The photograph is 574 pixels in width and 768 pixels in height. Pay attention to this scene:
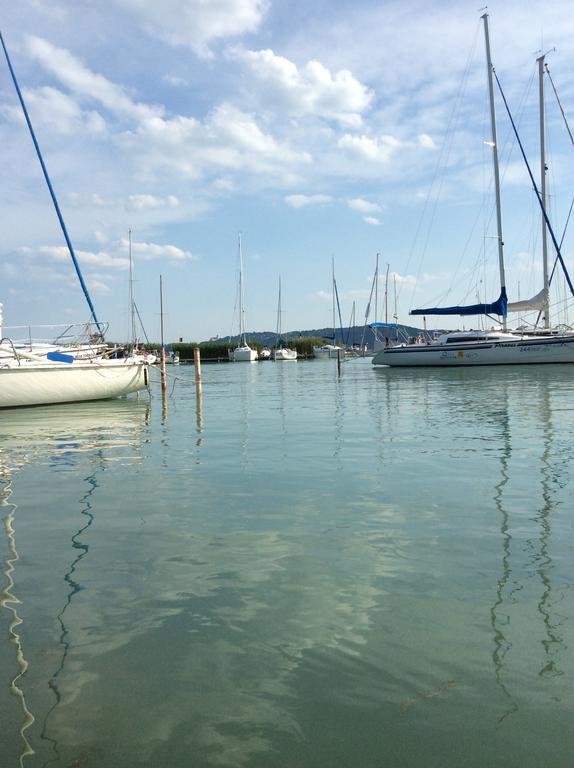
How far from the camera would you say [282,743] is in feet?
11.5

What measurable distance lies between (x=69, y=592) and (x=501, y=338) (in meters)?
42.9

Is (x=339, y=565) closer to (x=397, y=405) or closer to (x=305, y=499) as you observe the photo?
(x=305, y=499)

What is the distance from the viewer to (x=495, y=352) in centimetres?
4475

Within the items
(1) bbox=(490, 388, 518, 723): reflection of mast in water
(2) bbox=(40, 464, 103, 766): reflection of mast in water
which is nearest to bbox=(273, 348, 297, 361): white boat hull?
(2) bbox=(40, 464, 103, 766): reflection of mast in water

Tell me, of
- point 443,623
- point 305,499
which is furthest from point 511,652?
point 305,499

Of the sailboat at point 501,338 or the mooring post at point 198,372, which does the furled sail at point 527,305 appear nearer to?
the sailboat at point 501,338

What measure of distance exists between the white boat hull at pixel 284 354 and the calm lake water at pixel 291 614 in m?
99.1

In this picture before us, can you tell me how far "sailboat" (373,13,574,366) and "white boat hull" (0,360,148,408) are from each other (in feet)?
84.6

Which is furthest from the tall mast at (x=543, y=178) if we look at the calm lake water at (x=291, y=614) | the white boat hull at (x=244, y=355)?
the white boat hull at (x=244, y=355)

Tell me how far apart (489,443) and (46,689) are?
11074mm

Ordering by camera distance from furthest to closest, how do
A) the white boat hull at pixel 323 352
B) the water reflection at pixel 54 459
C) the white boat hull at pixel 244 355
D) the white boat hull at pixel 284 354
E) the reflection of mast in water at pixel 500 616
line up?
the white boat hull at pixel 323 352, the white boat hull at pixel 284 354, the white boat hull at pixel 244 355, the water reflection at pixel 54 459, the reflection of mast in water at pixel 500 616

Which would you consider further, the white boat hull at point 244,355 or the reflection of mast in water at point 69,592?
the white boat hull at point 244,355

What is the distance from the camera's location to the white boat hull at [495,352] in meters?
43.4

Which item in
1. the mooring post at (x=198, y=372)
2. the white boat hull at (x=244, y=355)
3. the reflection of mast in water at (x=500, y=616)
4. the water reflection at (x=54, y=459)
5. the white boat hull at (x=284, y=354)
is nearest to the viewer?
the reflection of mast in water at (x=500, y=616)
